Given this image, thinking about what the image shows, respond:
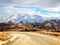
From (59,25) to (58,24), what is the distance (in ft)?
5.18

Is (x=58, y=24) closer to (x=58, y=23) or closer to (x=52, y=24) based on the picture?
(x=58, y=23)

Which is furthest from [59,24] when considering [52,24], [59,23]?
[52,24]

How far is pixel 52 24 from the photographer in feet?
333

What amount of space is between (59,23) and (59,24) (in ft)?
1.70

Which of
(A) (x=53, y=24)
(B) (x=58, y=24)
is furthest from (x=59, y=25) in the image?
(A) (x=53, y=24)

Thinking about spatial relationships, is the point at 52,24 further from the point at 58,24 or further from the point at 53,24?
the point at 58,24

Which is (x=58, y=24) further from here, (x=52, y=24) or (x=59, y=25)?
(x=52, y=24)

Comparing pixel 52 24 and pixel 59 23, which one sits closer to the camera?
pixel 59 23

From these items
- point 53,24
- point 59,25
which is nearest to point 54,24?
point 53,24

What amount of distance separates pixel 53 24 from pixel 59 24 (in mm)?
6109

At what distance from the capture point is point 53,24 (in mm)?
99625

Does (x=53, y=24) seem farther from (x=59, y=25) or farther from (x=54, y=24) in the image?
(x=59, y=25)

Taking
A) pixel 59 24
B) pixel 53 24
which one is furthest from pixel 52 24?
pixel 59 24

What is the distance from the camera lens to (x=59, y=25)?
92.0m
